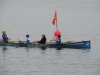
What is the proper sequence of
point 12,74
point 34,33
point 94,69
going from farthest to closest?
1. point 34,33
2. point 94,69
3. point 12,74

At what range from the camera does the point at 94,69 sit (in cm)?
4219

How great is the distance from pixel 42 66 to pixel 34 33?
28.5 m

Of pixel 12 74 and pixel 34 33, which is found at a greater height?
pixel 34 33

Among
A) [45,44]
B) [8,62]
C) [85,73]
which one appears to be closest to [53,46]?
[45,44]

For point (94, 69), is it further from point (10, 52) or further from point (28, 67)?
point (10, 52)

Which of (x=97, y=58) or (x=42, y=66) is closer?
(x=42, y=66)

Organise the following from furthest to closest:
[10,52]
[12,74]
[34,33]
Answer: [34,33] < [10,52] < [12,74]

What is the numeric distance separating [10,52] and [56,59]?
5.68m

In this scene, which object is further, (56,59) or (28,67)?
(56,59)

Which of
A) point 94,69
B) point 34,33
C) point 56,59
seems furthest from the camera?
point 34,33

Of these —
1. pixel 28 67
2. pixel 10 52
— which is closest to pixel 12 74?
pixel 28 67

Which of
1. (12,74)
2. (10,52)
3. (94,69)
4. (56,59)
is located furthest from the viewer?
(10,52)

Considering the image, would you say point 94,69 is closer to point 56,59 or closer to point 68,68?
point 68,68

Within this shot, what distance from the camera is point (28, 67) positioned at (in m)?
42.6
